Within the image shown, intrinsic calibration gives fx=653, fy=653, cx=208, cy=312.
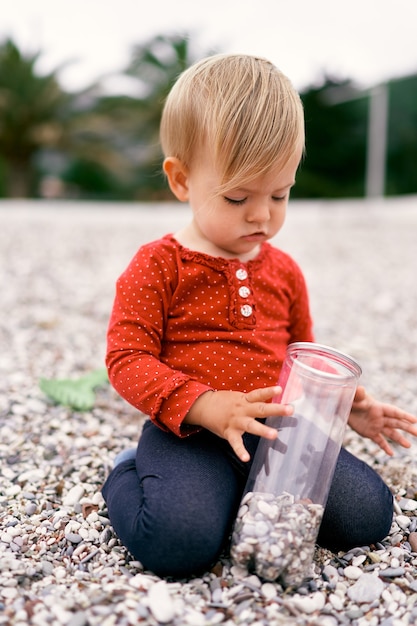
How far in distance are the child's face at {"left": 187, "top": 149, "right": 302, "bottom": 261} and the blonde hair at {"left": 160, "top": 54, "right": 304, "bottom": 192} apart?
4 cm

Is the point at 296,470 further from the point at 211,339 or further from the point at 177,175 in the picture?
the point at 177,175

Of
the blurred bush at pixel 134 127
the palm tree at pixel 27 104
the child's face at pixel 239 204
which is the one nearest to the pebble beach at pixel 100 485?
the child's face at pixel 239 204

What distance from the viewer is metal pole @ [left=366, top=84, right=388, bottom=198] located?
13.7 meters

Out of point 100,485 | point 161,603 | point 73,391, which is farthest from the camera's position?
point 73,391

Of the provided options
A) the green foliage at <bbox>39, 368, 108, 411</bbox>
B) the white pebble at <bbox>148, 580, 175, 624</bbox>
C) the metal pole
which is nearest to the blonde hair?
the white pebble at <bbox>148, 580, 175, 624</bbox>

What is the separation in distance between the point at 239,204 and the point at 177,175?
0.28 metres

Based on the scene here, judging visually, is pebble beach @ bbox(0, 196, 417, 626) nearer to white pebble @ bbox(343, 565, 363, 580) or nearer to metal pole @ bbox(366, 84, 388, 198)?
white pebble @ bbox(343, 565, 363, 580)

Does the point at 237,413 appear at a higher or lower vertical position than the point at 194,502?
higher

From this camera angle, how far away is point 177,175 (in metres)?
2.19

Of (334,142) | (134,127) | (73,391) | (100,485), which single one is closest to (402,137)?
(334,142)

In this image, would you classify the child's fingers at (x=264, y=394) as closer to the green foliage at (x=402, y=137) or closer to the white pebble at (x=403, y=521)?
the white pebble at (x=403, y=521)

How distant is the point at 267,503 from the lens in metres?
1.79

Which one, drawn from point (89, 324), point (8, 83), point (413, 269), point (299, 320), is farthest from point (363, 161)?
point (299, 320)

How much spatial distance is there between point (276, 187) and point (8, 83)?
50.9 feet
